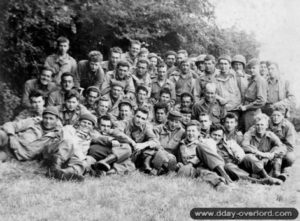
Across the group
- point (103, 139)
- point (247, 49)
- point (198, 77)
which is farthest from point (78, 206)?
point (247, 49)

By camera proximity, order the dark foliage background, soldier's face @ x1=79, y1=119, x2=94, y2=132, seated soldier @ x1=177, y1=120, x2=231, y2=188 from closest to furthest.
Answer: seated soldier @ x1=177, y1=120, x2=231, y2=188, soldier's face @ x1=79, y1=119, x2=94, y2=132, the dark foliage background

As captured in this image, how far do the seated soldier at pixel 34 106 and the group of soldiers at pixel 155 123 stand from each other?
0.02 metres

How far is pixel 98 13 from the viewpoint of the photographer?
33.8ft

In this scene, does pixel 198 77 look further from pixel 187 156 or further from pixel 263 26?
pixel 263 26

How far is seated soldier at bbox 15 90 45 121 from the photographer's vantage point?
7.13 metres

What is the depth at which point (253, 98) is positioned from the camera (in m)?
8.24

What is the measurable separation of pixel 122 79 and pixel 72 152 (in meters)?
2.32

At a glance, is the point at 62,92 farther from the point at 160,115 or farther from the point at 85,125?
the point at 160,115

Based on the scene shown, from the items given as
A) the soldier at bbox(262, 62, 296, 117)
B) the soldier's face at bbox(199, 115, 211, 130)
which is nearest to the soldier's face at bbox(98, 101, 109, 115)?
the soldier's face at bbox(199, 115, 211, 130)

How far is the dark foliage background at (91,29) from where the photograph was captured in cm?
896

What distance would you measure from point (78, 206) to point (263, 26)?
31.1 feet

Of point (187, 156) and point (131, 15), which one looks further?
point (131, 15)

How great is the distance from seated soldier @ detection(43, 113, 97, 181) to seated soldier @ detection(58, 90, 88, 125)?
484 millimetres

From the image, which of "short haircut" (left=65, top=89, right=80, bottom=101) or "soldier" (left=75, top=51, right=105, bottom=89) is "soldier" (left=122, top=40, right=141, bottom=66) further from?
"short haircut" (left=65, top=89, right=80, bottom=101)
